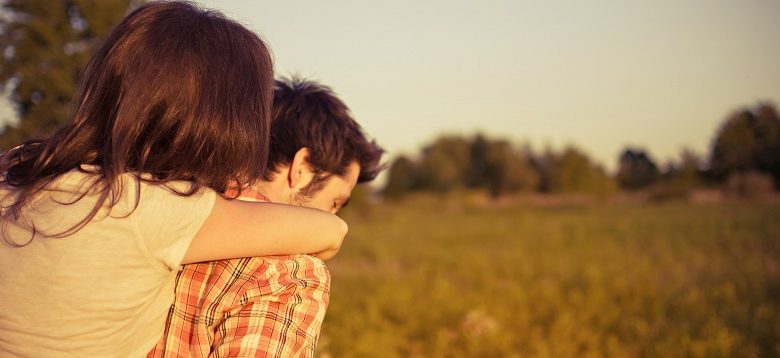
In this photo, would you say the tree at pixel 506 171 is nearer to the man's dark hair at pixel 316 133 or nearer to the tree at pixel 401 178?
the tree at pixel 401 178

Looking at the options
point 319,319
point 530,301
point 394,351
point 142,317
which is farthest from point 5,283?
point 530,301

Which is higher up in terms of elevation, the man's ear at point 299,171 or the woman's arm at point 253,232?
the man's ear at point 299,171

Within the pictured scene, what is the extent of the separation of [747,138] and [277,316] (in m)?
10.1

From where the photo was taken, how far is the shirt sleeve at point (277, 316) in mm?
1226

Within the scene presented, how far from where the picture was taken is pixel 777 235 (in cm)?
1516

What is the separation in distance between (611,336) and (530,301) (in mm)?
1489

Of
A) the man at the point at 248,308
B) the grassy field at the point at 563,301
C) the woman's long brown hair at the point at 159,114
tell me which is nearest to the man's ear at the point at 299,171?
the man at the point at 248,308

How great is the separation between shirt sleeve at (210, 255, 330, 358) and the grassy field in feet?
12.0

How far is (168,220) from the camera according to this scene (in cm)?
115

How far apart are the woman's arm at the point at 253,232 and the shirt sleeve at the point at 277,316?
5cm

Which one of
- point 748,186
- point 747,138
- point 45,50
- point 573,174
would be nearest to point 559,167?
point 573,174

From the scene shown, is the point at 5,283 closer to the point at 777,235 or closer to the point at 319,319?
the point at 319,319

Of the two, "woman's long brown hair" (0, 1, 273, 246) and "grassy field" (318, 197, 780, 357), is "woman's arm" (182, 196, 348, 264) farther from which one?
"grassy field" (318, 197, 780, 357)

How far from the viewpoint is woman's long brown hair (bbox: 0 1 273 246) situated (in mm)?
1198
